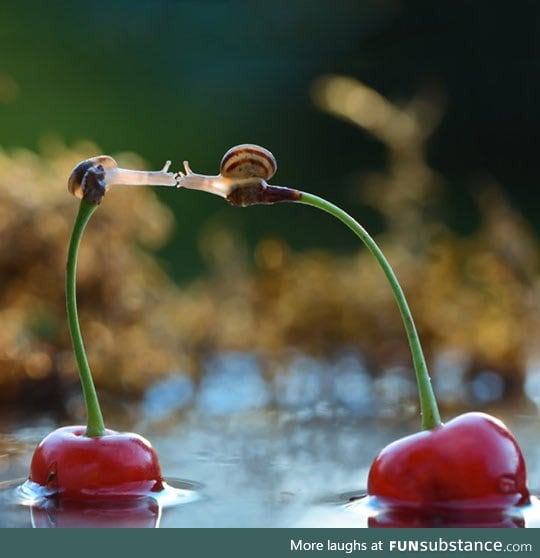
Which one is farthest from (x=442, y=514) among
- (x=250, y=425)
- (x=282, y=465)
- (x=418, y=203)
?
(x=418, y=203)

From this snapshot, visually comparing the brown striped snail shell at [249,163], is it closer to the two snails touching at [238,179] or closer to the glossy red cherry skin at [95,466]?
the two snails touching at [238,179]

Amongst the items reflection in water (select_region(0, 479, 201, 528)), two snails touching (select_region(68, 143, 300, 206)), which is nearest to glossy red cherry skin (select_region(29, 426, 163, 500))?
reflection in water (select_region(0, 479, 201, 528))

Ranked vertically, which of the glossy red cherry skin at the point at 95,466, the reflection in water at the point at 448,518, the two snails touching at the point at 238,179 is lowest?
the reflection in water at the point at 448,518

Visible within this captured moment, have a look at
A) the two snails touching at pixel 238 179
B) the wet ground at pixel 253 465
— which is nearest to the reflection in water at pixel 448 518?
the wet ground at pixel 253 465

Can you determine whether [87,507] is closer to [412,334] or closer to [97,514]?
[97,514]

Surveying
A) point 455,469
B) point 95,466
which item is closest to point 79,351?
point 95,466

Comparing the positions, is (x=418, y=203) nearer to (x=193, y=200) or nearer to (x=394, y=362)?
(x=394, y=362)

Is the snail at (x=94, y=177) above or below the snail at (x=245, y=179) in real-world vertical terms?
above

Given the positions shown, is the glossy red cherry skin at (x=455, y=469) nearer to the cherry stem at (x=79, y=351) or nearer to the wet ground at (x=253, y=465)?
the wet ground at (x=253, y=465)
